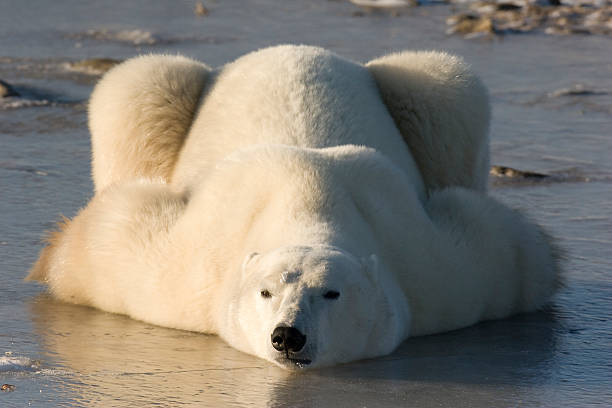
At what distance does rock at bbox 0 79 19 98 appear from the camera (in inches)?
343

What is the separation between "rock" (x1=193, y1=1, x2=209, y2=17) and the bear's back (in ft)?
26.4

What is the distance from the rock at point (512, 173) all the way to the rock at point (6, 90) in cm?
362

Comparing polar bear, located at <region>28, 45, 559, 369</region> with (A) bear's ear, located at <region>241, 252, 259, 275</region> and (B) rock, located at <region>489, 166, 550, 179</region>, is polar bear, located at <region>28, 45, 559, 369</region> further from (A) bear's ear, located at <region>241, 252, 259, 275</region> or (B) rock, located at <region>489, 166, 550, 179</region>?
(B) rock, located at <region>489, 166, 550, 179</region>

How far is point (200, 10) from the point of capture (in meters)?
13.6

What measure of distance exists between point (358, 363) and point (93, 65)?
6679 mm

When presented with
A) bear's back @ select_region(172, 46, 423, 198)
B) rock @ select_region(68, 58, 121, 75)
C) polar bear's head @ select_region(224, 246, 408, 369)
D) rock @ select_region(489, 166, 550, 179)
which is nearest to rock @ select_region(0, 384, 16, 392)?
polar bear's head @ select_region(224, 246, 408, 369)

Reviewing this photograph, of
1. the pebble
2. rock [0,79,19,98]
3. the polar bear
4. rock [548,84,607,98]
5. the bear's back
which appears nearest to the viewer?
the polar bear

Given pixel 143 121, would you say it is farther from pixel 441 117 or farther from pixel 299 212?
pixel 299 212

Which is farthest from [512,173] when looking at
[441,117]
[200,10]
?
[200,10]

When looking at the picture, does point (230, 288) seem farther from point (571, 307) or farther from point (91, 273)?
point (571, 307)

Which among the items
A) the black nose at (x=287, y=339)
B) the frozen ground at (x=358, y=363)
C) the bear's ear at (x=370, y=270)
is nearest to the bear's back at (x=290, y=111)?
the frozen ground at (x=358, y=363)

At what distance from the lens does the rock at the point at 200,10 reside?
1345cm

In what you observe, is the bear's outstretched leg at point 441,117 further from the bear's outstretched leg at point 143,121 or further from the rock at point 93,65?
the rock at point 93,65

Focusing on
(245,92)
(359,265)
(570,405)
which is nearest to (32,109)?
(245,92)
